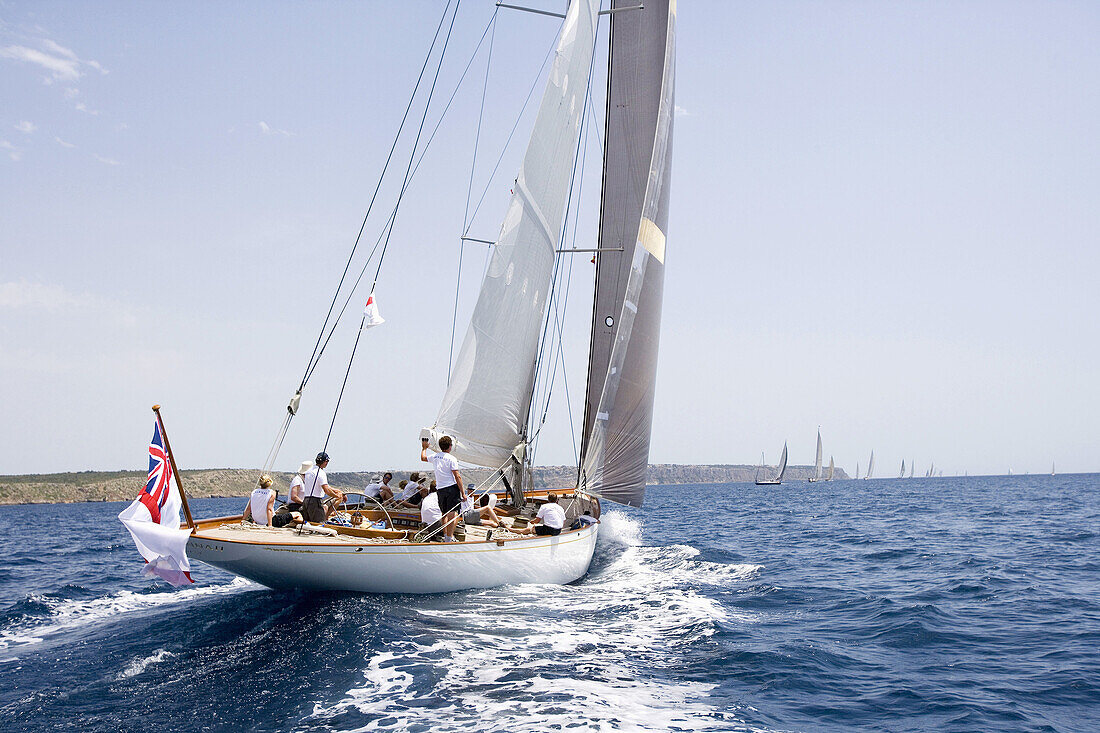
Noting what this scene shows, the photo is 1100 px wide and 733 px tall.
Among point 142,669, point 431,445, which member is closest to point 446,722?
point 142,669

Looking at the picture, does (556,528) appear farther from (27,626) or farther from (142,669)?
(27,626)

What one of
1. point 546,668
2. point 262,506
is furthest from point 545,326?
point 546,668

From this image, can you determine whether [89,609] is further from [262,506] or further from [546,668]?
[546,668]

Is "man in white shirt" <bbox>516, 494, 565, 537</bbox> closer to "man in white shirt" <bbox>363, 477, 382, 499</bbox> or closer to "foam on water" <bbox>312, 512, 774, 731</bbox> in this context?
"foam on water" <bbox>312, 512, 774, 731</bbox>

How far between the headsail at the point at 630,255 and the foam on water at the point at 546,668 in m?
4.08

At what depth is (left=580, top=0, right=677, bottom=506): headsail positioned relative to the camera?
49.8ft

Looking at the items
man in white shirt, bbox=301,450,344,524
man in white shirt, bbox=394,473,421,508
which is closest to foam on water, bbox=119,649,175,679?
man in white shirt, bbox=301,450,344,524

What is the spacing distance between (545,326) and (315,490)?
605 centimetres

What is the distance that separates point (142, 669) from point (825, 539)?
18.9m

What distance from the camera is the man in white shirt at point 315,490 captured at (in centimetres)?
1115

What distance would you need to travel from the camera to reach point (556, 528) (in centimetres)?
1165

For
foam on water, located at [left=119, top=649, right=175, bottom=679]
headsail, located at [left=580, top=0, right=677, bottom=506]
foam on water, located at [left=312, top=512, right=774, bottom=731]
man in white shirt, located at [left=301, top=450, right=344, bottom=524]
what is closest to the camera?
foam on water, located at [left=312, top=512, right=774, bottom=731]

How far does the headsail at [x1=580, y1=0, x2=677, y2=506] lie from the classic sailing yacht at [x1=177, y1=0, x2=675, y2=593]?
0.03 metres

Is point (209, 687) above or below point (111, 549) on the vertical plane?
above
